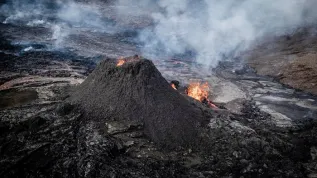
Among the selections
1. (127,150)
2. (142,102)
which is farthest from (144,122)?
(127,150)

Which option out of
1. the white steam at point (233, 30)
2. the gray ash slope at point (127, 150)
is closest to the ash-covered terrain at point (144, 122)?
the gray ash slope at point (127, 150)

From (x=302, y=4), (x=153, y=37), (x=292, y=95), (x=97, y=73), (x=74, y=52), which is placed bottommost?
(x=292, y=95)

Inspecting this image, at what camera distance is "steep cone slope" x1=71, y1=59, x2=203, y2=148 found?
659 cm

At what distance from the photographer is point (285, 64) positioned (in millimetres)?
13641

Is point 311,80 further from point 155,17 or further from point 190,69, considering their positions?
point 155,17

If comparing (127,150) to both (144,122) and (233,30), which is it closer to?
(144,122)

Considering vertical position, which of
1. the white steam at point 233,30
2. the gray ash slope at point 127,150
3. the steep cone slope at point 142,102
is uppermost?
the white steam at point 233,30

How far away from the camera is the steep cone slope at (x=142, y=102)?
6.59 m

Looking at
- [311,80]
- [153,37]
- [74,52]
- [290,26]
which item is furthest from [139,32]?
[311,80]

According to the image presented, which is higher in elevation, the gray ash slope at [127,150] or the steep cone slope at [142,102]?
the steep cone slope at [142,102]

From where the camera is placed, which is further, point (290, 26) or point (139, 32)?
point (139, 32)

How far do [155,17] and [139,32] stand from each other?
11.0 ft

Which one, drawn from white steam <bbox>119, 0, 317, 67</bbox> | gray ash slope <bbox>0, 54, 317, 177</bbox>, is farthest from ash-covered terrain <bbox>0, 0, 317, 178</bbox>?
white steam <bbox>119, 0, 317, 67</bbox>

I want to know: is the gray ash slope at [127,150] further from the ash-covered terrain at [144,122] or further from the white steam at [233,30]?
the white steam at [233,30]
